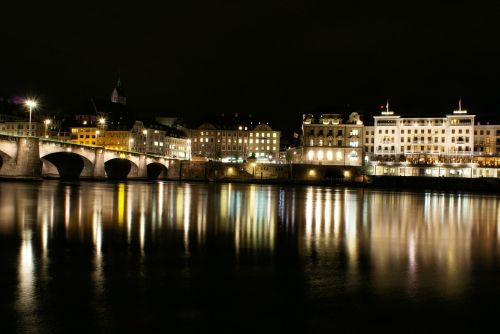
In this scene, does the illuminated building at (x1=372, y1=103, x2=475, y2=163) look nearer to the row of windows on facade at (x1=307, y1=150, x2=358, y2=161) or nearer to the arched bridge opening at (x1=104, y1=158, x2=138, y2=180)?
the row of windows on facade at (x1=307, y1=150, x2=358, y2=161)

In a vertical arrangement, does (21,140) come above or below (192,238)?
above

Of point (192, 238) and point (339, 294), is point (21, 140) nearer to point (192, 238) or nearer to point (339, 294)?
point (192, 238)

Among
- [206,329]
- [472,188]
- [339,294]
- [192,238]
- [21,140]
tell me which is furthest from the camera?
[472,188]

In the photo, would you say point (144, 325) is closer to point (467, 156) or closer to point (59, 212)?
point (59, 212)

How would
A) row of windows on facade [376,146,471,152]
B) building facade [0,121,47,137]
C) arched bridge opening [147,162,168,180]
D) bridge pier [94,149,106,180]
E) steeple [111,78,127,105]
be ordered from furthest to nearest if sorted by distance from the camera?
steeple [111,78,127,105], building facade [0,121,47,137], arched bridge opening [147,162,168,180], row of windows on facade [376,146,471,152], bridge pier [94,149,106,180]

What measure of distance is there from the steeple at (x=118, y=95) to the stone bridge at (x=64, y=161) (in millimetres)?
71909

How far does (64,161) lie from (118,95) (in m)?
96.1

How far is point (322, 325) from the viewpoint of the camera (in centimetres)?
819

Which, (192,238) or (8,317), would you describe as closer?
(8,317)

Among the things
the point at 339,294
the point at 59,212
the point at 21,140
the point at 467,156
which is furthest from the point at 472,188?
the point at 339,294

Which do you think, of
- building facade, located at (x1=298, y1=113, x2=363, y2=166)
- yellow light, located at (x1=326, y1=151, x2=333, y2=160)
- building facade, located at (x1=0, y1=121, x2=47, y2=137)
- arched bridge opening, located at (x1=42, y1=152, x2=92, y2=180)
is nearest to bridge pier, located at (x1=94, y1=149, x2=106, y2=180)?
arched bridge opening, located at (x1=42, y1=152, x2=92, y2=180)

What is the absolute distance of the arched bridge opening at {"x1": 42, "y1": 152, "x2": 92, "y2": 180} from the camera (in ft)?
317

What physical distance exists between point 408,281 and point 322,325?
3.99 m

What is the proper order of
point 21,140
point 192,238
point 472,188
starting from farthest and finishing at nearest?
1. point 472,188
2. point 21,140
3. point 192,238
